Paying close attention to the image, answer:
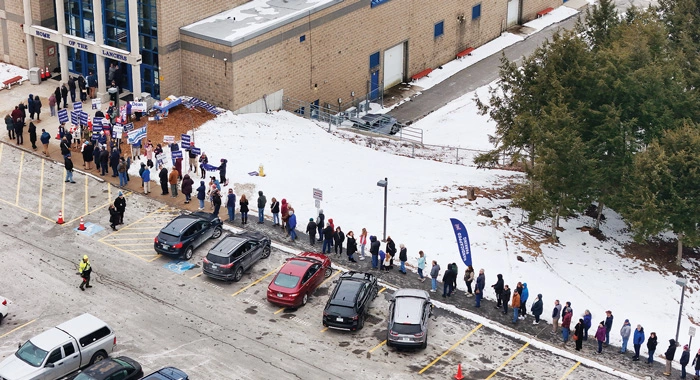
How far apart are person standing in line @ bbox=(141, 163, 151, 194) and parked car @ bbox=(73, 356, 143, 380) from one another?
14.4 meters

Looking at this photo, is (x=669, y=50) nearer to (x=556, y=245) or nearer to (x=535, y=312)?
(x=556, y=245)

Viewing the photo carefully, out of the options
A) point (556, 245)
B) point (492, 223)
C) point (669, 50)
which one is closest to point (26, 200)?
point (492, 223)

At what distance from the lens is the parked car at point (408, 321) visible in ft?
113

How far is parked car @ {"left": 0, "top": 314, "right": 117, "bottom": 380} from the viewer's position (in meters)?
31.1

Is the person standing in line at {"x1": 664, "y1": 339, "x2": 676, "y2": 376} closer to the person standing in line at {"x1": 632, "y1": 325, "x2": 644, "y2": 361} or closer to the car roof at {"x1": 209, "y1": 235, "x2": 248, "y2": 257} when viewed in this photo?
the person standing in line at {"x1": 632, "y1": 325, "x2": 644, "y2": 361}

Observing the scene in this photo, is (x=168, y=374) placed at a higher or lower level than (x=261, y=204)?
lower

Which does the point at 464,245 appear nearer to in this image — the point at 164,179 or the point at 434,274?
the point at 434,274

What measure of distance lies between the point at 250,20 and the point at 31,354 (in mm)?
28545

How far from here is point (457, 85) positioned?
69188mm

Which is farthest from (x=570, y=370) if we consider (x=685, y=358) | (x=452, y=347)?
(x=452, y=347)

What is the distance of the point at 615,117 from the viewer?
43.5 metres

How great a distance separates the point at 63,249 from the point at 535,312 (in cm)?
1900

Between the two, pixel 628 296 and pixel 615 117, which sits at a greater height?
pixel 615 117

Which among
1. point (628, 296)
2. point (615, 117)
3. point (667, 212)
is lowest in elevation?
point (628, 296)
